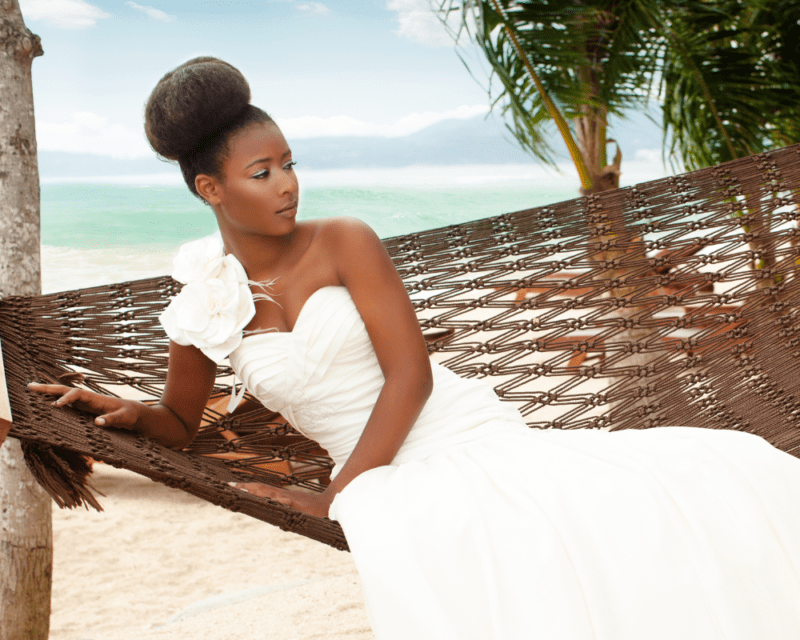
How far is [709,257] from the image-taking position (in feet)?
7.52

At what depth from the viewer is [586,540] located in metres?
1.19

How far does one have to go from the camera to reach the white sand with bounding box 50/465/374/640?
2.71m

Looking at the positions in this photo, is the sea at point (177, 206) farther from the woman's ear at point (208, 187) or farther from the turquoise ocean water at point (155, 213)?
the woman's ear at point (208, 187)

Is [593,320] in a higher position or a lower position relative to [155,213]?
lower

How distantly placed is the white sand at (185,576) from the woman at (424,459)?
48.5 inches

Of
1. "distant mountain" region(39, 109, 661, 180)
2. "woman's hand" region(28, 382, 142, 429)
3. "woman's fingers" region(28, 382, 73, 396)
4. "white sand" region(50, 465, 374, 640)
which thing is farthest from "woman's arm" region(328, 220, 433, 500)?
"distant mountain" region(39, 109, 661, 180)

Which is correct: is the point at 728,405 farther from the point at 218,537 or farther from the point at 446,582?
the point at 218,537

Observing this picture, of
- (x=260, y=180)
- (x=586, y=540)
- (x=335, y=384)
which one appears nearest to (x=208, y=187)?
(x=260, y=180)

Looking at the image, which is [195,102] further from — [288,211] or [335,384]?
[335,384]

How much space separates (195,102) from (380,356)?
2.06 feet

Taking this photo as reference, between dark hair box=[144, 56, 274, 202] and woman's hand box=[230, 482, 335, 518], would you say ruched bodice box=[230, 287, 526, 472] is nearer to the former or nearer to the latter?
woman's hand box=[230, 482, 335, 518]

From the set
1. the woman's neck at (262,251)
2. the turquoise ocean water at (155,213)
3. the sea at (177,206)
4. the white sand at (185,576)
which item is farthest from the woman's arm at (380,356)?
the sea at (177,206)

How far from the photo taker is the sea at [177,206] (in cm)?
1619

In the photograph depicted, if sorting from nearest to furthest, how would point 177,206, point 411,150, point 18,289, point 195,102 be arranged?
point 195,102, point 18,289, point 177,206, point 411,150
